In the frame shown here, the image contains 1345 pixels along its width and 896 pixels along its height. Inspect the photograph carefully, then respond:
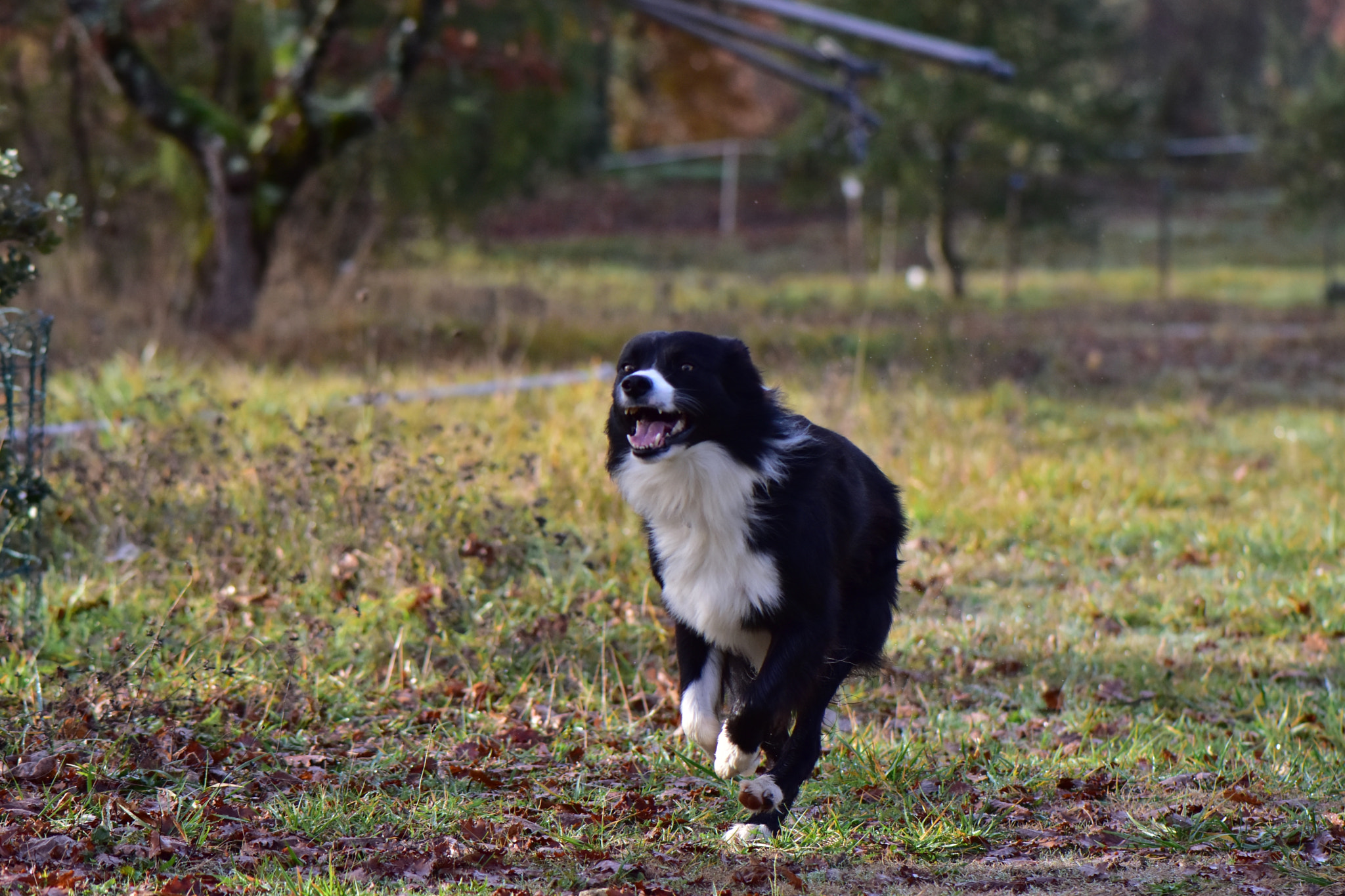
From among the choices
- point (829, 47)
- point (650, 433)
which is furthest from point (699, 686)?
point (829, 47)

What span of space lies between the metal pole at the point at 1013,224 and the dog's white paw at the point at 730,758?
17893mm

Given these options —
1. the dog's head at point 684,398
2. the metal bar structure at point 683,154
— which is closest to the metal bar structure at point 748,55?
the dog's head at point 684,398

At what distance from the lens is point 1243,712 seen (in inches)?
202

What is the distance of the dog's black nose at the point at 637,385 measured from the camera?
384 cm

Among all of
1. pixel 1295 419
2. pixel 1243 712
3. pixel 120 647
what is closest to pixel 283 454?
pixel 120 647

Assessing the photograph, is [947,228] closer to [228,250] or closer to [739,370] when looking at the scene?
[228,250]

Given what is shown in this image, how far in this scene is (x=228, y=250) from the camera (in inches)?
456

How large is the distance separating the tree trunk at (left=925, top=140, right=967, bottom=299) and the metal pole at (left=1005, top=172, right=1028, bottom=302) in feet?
2.40

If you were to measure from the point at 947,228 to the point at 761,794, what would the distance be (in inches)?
751

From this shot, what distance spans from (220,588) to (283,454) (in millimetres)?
845

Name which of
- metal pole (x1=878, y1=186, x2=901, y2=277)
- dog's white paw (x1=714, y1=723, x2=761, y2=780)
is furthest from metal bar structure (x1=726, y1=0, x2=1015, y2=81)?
metal pole (x1=878, y1=186, x2=901, y2=277)

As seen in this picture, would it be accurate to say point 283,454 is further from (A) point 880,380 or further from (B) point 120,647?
(A) point 880,380

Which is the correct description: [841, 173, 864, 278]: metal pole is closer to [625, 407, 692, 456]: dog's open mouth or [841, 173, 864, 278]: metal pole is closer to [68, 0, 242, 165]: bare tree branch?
[68, 0, 242, 165]: bare tree branch

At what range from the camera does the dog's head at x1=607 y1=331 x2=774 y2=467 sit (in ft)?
12.8
